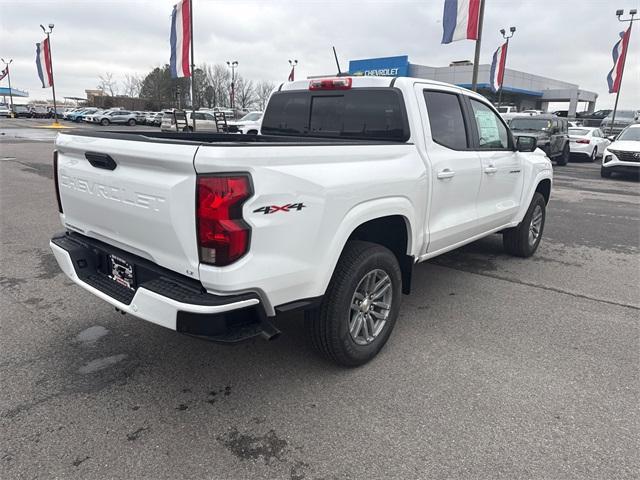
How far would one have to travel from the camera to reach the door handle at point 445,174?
3.73 metres

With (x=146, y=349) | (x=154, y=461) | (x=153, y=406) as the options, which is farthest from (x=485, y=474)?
(x=146, y=349)

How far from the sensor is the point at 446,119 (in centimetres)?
404

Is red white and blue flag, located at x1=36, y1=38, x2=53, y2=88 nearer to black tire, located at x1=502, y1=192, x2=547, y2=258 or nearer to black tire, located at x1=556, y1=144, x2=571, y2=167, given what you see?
black tire, located at x1=556, y1=144, x2=571, y2=167

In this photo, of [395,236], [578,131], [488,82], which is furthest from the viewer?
[488,82]

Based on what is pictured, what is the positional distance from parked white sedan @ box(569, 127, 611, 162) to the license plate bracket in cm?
2079

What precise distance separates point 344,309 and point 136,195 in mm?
1367

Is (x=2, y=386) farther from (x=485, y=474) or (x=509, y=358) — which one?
(x=509, y=358)

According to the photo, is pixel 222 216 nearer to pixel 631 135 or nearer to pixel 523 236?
pixel 523 236

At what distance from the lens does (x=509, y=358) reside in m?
3.47

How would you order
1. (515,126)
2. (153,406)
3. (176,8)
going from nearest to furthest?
(153,406) < (515,126) < (176,8)

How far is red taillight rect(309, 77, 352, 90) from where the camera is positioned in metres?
3.97

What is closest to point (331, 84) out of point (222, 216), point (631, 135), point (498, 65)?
point (222, 216)

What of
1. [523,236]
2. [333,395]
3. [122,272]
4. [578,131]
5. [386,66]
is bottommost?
[333,395]

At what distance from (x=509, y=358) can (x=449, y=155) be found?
1627 millimetres
